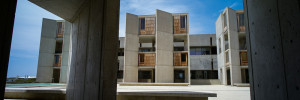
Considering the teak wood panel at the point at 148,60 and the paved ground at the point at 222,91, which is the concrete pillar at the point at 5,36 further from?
the teak wood panel at the point at 148,60

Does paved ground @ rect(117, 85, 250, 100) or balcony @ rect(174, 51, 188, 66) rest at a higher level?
balcony @ rect(174, 51, 188, 66)

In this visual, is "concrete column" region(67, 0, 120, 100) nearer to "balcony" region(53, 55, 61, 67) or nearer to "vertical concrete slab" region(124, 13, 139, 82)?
"vertical concrete slab" region(124, 13, 139, 82)

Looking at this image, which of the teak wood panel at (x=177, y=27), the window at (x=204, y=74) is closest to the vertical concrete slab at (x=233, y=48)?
the teak wood panel at (x=177, y=27)

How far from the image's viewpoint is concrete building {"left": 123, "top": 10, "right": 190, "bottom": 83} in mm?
21875

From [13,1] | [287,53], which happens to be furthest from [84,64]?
[287,53]

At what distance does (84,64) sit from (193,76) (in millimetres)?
29017

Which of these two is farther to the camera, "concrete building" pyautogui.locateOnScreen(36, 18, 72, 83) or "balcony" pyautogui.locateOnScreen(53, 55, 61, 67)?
"balcony" pyautogui.locateOnScreen(53, 55, 61, 67)

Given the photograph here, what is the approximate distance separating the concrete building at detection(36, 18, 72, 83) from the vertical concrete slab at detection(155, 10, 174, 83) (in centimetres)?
1100

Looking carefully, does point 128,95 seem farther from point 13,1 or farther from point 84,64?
point 13,1

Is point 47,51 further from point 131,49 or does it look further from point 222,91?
point 222,91

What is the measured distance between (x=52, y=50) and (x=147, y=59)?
12.4 metres

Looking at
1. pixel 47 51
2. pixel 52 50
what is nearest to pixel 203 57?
pixel 52 50

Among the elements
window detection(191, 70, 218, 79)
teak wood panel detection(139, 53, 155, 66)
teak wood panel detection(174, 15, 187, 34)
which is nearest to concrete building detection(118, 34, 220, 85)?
window detection(191, 70, 218, 79)

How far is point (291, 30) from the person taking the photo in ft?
6.91
